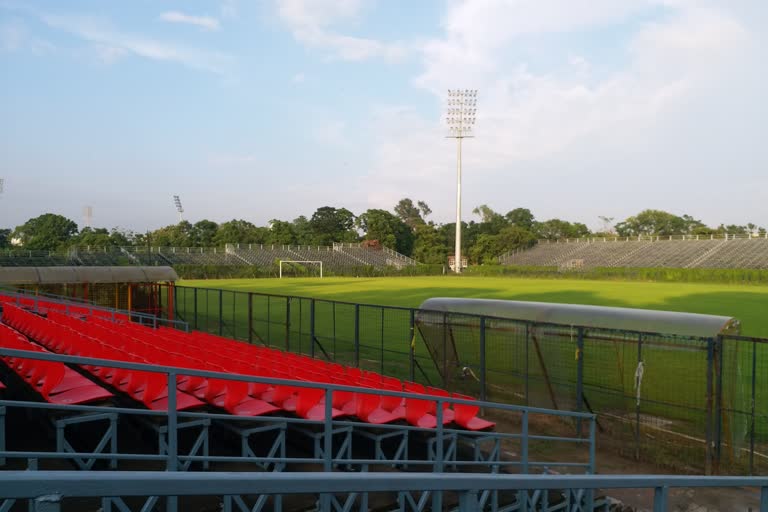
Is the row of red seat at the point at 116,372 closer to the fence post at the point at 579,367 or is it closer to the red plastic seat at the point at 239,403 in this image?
the red plastic seat at the point at 239,403

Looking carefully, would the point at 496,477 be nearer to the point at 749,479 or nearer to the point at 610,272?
the point at 749,479

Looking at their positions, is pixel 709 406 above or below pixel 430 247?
below

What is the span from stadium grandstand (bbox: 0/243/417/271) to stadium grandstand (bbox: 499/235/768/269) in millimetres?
21677

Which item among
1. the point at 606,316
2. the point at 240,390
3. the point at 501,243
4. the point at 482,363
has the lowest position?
the point at 482,363

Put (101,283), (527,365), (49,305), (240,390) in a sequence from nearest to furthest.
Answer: (240,390) < (527,365) < (49,305) < (101,283)

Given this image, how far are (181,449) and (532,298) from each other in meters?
34.2

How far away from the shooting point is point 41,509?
1.27 meters

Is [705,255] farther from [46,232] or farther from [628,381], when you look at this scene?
[46,232]

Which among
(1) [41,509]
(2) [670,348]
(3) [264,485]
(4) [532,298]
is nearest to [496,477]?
(3) [264,485]

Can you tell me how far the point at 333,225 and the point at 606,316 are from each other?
10789cm

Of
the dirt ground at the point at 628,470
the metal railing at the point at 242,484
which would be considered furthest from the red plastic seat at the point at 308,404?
the metal railing at the point at 242,484

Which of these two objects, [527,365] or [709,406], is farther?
[527,365]

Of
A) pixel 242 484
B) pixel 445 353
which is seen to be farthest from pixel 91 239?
pixel 242 484

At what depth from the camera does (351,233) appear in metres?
113
